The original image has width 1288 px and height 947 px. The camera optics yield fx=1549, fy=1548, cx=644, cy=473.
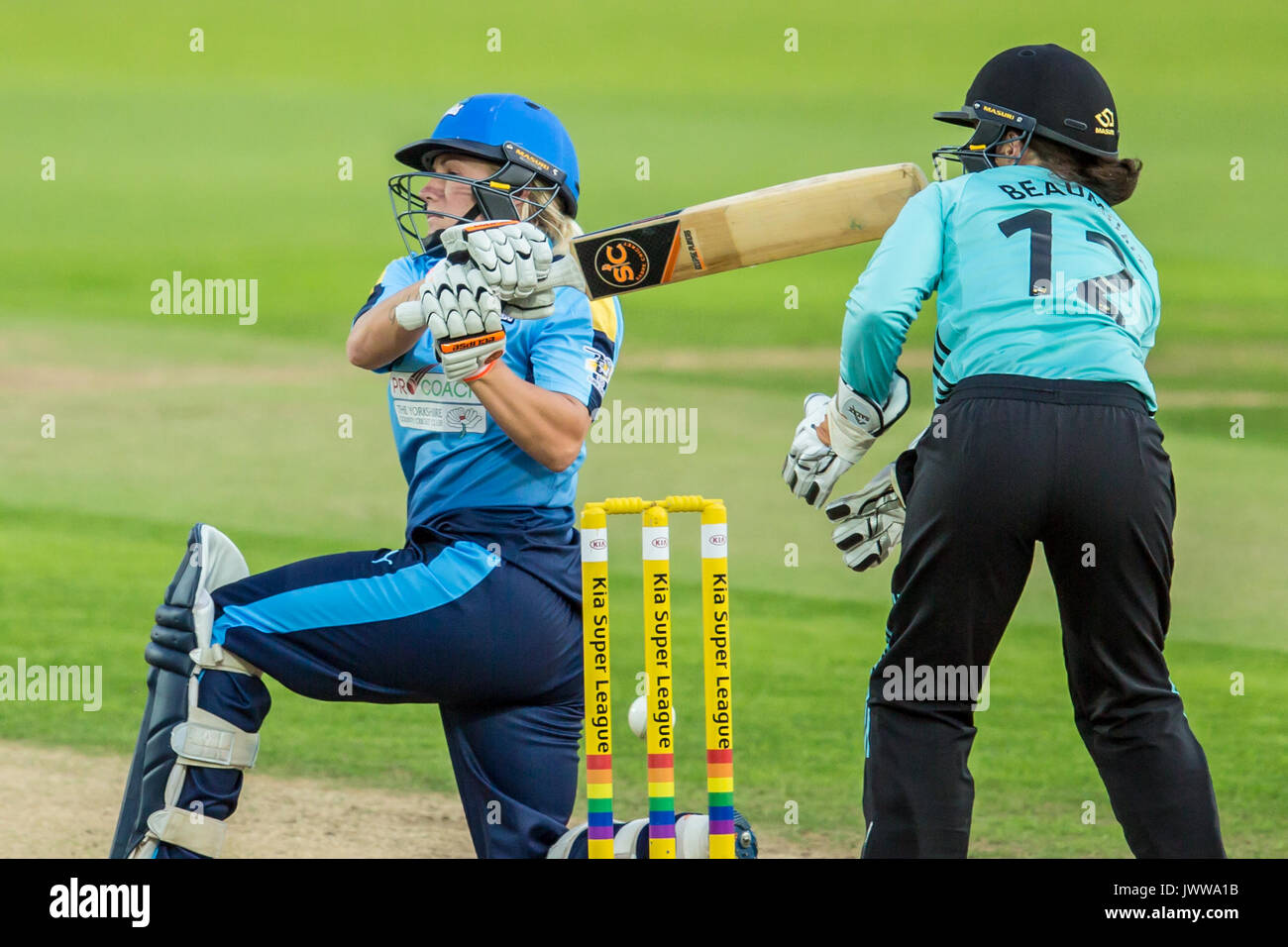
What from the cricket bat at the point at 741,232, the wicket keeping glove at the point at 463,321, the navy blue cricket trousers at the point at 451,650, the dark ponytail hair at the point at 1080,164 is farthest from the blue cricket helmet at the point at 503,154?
the dark ponytail hair at the point at 1080,164

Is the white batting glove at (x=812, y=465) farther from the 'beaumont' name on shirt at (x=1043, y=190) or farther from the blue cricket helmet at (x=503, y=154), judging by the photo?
the blue cricket helmet at (x=503, y=154)

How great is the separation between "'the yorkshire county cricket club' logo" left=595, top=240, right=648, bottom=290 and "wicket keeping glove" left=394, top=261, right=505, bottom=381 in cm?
32

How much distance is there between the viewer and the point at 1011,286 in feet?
8.54

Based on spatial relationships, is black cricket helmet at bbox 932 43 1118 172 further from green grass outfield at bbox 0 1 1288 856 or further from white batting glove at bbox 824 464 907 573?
green grass outfield at bbox 0 1 1288 856

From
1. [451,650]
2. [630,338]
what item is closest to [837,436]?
[451,650]

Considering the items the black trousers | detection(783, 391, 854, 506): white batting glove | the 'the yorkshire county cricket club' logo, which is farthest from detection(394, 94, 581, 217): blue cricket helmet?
the black trousers

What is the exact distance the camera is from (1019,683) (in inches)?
240

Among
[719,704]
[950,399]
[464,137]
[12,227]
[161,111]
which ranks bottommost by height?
[719,704]

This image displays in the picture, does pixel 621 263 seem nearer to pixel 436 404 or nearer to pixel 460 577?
pixel 436 404

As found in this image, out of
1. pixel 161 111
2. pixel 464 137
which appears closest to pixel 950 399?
pixel 464 137

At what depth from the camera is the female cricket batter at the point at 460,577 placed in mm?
2758

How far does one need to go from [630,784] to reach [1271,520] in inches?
211

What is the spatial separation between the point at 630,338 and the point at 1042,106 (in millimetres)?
8810

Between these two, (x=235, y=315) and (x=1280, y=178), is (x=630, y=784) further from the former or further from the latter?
(x=1280, y=178)
